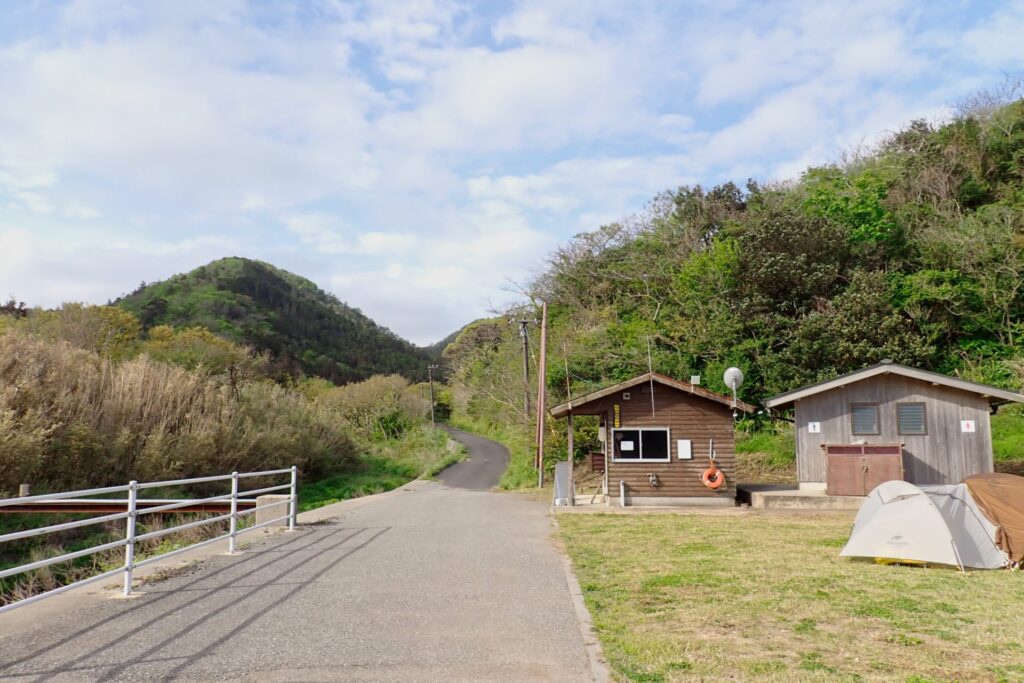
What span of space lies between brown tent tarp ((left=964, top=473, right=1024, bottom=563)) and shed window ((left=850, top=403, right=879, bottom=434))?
7900 mm

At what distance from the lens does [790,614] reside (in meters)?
6.55

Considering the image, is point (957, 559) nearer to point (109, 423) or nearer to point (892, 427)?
point (892, 427)

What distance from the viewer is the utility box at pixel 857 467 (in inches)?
656

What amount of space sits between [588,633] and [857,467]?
13238 mm

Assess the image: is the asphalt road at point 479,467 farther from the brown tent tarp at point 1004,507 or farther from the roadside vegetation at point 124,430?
the brown tent tarp at point 1004,507

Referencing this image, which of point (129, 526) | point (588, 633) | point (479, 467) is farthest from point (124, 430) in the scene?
point (479, 467)

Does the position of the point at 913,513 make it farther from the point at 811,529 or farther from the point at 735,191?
the point at 735,191

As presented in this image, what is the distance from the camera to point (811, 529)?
42.7ft

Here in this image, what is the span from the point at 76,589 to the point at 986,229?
103 ft

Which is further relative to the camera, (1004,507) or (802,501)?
(802,501)

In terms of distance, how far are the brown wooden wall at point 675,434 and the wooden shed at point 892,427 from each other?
182cm

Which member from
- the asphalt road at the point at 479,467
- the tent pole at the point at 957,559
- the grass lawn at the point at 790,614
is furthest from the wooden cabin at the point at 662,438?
the asphalt road at the point at 479,467

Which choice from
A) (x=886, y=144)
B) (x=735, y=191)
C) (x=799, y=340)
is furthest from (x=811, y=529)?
(x=886, y=144)

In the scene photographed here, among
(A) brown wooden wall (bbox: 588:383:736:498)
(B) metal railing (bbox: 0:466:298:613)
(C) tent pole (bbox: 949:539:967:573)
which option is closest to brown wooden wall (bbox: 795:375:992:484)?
(A) brown wooden wall (bbox: 588:383:736:498)
